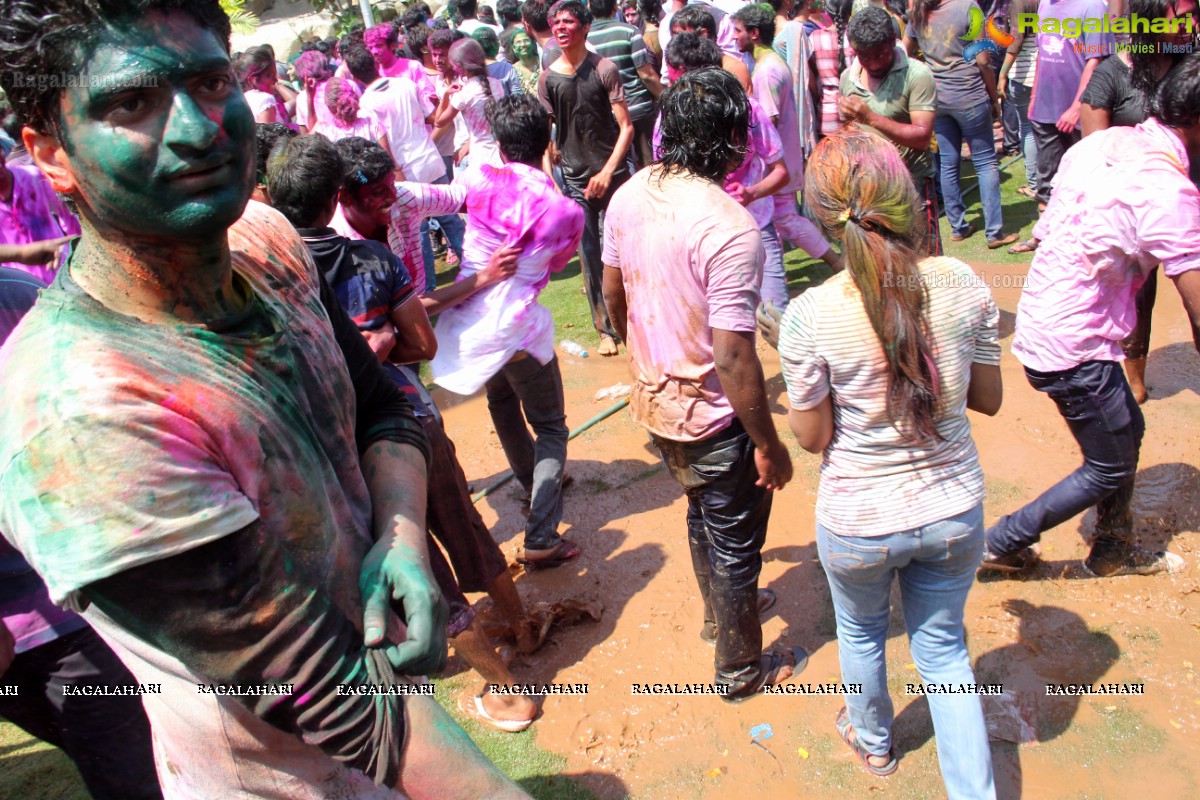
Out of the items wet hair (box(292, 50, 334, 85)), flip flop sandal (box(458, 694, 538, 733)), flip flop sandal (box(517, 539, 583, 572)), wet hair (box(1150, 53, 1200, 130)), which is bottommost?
flip flop sandal (box(517, 539, 583, 572))

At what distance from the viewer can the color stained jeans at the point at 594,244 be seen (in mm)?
6488

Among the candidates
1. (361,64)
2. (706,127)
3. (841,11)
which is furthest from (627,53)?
(706,127)

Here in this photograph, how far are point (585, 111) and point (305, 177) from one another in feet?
11.8

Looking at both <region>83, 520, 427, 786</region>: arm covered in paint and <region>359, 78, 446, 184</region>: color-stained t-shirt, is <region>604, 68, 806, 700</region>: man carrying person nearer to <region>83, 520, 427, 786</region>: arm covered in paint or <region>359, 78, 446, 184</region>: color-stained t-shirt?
<region>83, 520, 427, 786</region>: arm covered in paint

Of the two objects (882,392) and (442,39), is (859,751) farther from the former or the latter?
(442,39)

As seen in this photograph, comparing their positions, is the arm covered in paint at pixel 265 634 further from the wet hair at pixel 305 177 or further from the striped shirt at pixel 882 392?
the wet hair at pixel 305 177

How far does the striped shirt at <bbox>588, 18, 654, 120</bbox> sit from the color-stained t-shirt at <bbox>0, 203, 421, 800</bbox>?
581cm

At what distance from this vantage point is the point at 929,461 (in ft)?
8.15

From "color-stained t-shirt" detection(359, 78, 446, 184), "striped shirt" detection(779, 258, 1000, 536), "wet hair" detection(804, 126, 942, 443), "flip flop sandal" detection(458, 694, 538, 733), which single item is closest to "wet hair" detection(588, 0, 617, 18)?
"color-stained t-shirt" detection(359, 78, 446, 184)

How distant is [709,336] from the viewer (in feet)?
9.67

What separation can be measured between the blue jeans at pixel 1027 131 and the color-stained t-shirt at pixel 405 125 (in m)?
5.09

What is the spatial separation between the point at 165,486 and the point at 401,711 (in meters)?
0.54

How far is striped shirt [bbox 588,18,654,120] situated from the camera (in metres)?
6.86

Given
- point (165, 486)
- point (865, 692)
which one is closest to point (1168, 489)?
point (865, 692)
